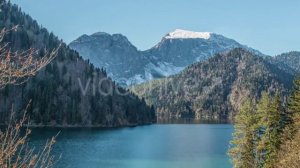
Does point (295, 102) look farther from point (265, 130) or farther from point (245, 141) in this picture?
point (245, 141)

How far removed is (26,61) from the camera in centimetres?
925

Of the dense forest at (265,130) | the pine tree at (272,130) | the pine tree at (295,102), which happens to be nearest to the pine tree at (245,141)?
the dense forest at (265,130)

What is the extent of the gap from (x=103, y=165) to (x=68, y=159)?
11.2 m

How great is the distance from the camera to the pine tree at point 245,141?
59.7 meters

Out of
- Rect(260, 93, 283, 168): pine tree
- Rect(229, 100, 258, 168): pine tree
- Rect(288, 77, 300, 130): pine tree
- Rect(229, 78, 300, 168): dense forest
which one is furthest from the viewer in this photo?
Rect(229, 100, 258, 168): pine tree

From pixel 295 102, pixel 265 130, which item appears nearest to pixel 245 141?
pixel 265 130

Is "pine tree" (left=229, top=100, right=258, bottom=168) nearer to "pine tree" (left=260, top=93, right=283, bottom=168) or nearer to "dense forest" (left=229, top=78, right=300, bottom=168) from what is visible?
"dense forest" (left=229, top=78, right=300, bottom=168)

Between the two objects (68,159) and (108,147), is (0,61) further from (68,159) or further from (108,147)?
(108,147)

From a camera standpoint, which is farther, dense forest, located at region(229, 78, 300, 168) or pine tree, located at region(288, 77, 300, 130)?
pine tree, located at region(288, 77, 300, 130)

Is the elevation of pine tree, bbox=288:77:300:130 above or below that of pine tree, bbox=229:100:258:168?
above

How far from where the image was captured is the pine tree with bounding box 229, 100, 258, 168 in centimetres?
5972

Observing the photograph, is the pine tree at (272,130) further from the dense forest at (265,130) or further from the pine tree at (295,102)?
the pine tree at (295,102)

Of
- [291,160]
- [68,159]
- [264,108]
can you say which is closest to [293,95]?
[264,108]

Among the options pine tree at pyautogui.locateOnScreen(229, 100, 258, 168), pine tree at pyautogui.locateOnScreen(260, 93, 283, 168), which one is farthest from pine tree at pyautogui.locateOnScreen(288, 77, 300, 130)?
pine tree at pyautogui.locateOnScreen(229, 100, 258, 168)
